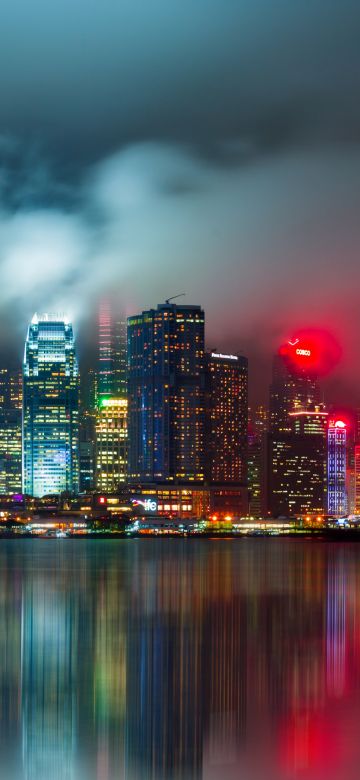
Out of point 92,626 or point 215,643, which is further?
point 92,626

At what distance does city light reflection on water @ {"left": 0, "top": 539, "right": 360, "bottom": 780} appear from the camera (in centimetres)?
2316

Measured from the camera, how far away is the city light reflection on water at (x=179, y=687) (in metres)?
23.2

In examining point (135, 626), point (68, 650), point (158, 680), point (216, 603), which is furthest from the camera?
point (216, 603)

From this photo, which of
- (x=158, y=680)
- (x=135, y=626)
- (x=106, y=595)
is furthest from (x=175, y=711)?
(x=106, y=595)

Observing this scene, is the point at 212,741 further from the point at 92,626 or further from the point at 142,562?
the point at 142,562

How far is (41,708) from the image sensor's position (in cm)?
2819

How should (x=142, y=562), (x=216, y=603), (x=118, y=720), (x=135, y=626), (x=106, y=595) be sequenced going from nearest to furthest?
1. (x=118, y=720)
2. (x=135, y=626)
3. (x=216, y=603)
4. (x=106, y=595)
5. (x=142, y=562)

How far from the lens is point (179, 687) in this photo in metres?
30.9

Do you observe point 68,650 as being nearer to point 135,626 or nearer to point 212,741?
point 135,626

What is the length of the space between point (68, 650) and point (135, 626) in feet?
23.8

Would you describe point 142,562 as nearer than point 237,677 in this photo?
No

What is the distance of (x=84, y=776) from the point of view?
21.9 m

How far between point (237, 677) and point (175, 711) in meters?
5.01

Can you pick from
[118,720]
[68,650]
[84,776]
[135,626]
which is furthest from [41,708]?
[135,626]
